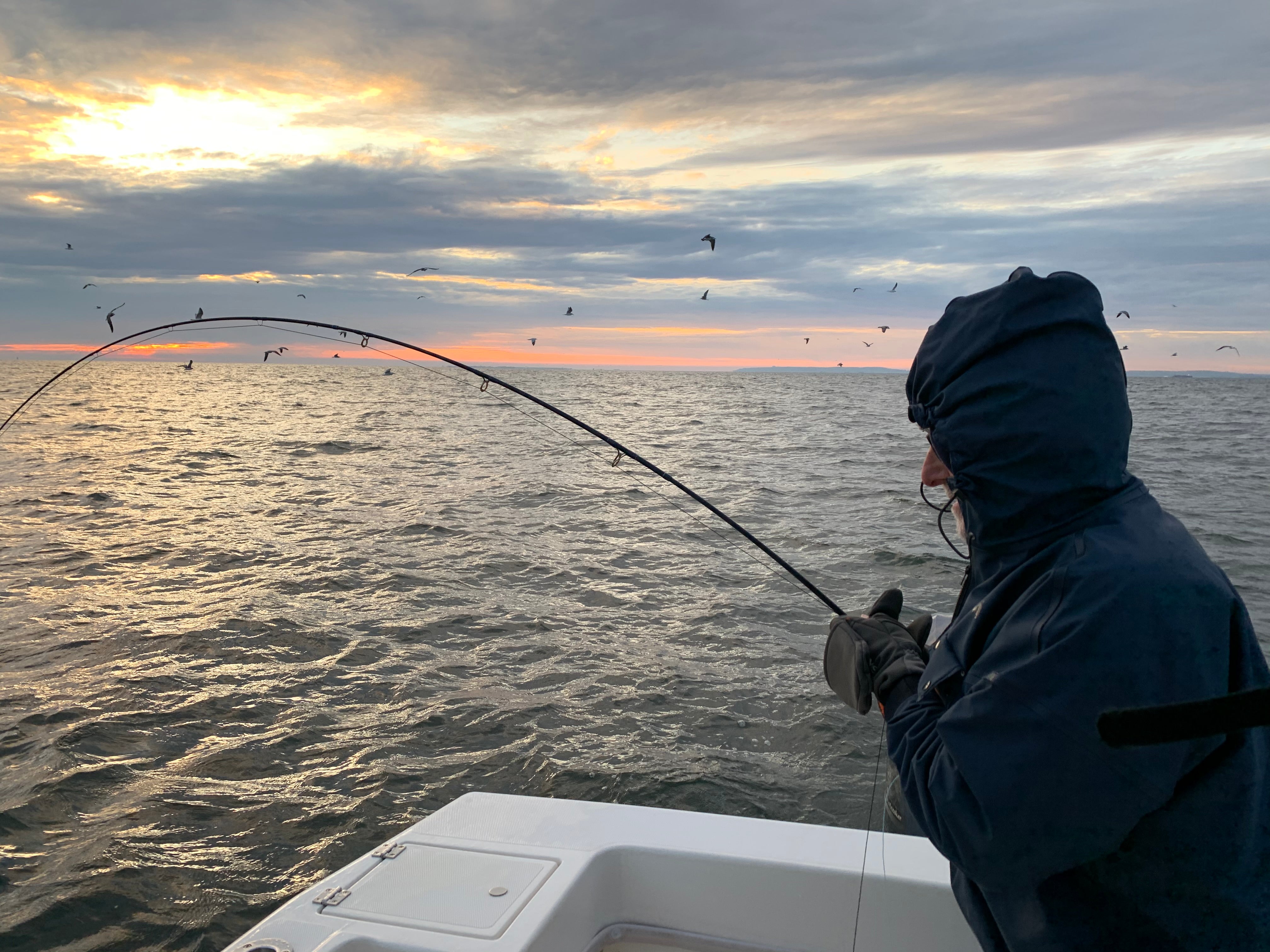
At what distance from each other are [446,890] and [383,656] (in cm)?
471

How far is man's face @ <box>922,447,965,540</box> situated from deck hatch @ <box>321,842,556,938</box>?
60.4 inches

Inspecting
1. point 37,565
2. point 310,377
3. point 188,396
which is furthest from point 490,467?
point 310,377

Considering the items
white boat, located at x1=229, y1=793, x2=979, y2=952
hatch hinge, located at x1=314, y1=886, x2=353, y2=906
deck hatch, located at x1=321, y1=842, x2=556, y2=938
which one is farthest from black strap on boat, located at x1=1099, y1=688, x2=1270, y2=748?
hatch hinge, located at x1=314, y1=886, x2=353, y2=906

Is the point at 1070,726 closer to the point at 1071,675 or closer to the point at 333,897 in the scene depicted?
the point at 1071,675

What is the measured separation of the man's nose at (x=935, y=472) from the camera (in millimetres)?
1531

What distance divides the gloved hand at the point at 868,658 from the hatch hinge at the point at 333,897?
4.72 ft

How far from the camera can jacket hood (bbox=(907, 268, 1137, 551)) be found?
128 cm

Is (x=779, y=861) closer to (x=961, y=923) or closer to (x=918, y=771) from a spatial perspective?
(x=961, y=923)

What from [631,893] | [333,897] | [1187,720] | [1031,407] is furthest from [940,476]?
[333,897]

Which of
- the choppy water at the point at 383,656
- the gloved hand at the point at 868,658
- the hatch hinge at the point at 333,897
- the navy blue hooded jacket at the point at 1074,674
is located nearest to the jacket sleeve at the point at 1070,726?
the navy blue hooded jacket at the point at 1074,674

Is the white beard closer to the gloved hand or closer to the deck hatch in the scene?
the gloved hand

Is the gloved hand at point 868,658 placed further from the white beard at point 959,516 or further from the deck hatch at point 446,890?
the deck hatch at point 446,890

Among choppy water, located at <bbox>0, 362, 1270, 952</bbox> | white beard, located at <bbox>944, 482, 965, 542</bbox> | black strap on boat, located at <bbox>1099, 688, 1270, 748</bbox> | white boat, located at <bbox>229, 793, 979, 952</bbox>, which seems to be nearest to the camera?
black strap on boat, located at <bbox>1099, 688, 1270, 748</bbox>

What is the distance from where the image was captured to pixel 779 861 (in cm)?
237
